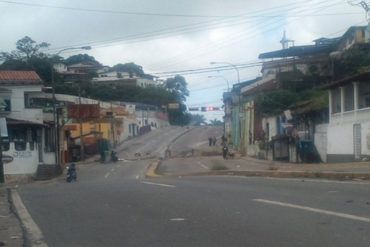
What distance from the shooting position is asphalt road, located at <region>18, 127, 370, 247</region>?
30.1 ft

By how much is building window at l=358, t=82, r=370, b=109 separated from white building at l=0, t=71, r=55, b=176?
25.4 metres

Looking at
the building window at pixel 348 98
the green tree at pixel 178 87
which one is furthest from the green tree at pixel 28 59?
the green tree at pixel 178 87

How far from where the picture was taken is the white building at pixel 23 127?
4953cm

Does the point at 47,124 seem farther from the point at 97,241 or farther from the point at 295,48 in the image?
the point at 97,241

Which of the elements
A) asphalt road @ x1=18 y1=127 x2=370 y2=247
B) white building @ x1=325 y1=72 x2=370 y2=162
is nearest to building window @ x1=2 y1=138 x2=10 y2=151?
white building @ x1=325 y1=72 x2=370 y2=162

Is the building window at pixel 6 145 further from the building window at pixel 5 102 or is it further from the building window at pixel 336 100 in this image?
the building window at pixel 336 100

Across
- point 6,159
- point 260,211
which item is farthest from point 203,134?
point 260,211

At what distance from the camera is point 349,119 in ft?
125

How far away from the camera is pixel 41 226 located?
11.7m

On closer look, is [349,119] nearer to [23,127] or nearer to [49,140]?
[23,127]

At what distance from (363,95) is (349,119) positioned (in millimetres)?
1671

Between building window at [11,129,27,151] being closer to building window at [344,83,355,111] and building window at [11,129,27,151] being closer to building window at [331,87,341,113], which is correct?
building window at [331,87,341,113]

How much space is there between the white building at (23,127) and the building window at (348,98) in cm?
2406

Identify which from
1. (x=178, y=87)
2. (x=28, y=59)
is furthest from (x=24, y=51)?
(x=178, y=87)
